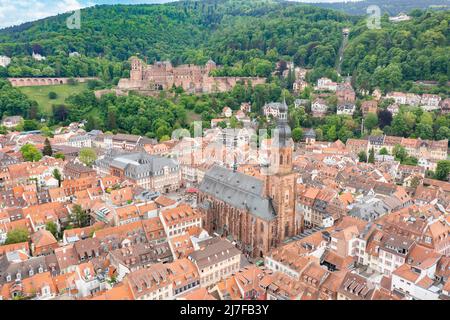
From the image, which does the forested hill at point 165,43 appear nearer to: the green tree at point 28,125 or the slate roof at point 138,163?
the green tree at point 28,125

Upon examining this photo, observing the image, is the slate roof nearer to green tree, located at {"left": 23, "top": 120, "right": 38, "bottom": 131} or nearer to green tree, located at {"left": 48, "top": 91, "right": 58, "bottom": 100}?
green tree, located at {"left": 23, "top": 120, "right": 38, "bottom": 131}

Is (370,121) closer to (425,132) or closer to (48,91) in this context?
(425,132)

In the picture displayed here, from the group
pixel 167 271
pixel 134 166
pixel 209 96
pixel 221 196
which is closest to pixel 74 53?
pixel 209 96

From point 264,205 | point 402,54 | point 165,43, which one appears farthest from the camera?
point 165,43

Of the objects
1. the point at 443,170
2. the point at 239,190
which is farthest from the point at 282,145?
the point at 443,170

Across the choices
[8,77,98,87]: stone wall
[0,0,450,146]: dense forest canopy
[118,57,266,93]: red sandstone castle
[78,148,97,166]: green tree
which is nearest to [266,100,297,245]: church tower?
[78,148,97,166]: green tree

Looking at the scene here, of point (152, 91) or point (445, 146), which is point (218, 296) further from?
point (152, 91)
